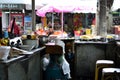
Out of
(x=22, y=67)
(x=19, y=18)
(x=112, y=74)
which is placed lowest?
(x=112, y=74)

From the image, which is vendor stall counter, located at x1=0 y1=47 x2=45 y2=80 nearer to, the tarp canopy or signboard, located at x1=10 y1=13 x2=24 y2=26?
the tarp canopy

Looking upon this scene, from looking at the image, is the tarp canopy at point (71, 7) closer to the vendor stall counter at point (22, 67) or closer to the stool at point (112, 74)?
the stool at point (112, 74)

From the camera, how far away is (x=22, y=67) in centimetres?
457

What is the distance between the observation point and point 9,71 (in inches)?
158

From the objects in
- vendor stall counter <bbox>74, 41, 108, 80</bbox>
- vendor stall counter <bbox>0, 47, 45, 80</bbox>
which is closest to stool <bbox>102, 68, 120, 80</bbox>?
vendor stall counter <bbox>0, 47, 45, 80</bbox>

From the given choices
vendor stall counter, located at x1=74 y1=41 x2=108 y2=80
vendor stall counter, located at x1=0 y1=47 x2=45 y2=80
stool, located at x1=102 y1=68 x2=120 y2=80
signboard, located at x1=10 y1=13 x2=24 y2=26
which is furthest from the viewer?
signboard, located at x1=10 y1=13 x2=24 y2=26

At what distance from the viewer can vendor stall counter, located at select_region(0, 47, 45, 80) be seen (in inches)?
156

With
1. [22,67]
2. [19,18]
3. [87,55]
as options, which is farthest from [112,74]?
[19,18]

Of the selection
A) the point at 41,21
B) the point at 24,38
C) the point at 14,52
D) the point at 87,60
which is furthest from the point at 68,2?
the point at 14,52

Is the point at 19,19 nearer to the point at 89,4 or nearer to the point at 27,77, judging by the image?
the point at 89,4

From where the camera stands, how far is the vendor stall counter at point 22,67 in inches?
156

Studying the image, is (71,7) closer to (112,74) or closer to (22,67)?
(112,74)

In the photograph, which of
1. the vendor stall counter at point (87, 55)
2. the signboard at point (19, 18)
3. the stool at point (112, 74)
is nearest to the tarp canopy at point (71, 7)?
the signboard at point (19, 18)

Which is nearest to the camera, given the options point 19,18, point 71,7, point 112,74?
point 112,74
